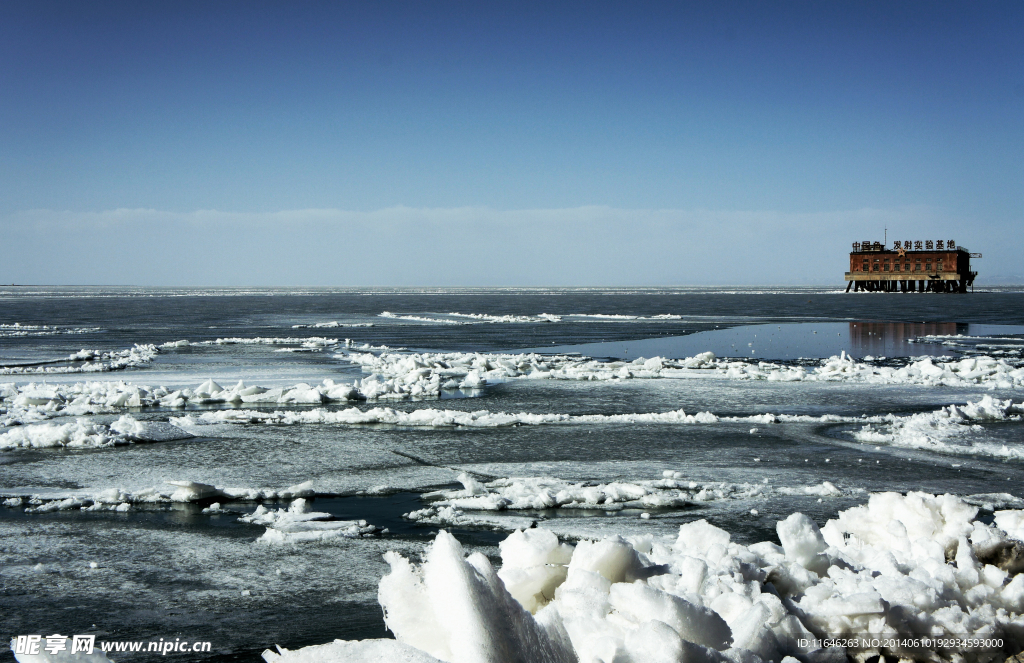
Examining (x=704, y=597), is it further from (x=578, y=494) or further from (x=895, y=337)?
(x=895, y=337)

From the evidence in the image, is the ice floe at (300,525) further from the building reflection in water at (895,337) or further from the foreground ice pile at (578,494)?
the building reflection in water at (895,337)

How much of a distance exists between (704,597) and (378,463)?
500 cm

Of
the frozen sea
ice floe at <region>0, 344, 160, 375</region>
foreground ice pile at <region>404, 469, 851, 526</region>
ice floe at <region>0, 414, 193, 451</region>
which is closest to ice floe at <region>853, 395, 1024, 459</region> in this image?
the frozen sea

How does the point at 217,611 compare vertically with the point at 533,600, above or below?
below

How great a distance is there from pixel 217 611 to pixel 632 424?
22.4 feet

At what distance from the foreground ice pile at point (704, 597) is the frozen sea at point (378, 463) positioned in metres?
0.99

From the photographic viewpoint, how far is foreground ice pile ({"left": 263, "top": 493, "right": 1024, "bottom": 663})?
3.05 metres

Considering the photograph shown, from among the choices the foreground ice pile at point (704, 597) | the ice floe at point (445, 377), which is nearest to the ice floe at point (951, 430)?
the ice floe at point (445, 377)

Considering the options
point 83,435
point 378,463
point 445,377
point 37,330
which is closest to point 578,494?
point 378,463

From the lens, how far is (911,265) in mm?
88062

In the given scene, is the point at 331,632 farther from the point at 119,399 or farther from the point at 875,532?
the point at 119,399

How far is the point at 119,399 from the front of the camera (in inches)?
479

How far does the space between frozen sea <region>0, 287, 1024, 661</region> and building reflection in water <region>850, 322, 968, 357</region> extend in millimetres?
2379

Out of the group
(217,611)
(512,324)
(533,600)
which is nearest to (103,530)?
(217,611)
